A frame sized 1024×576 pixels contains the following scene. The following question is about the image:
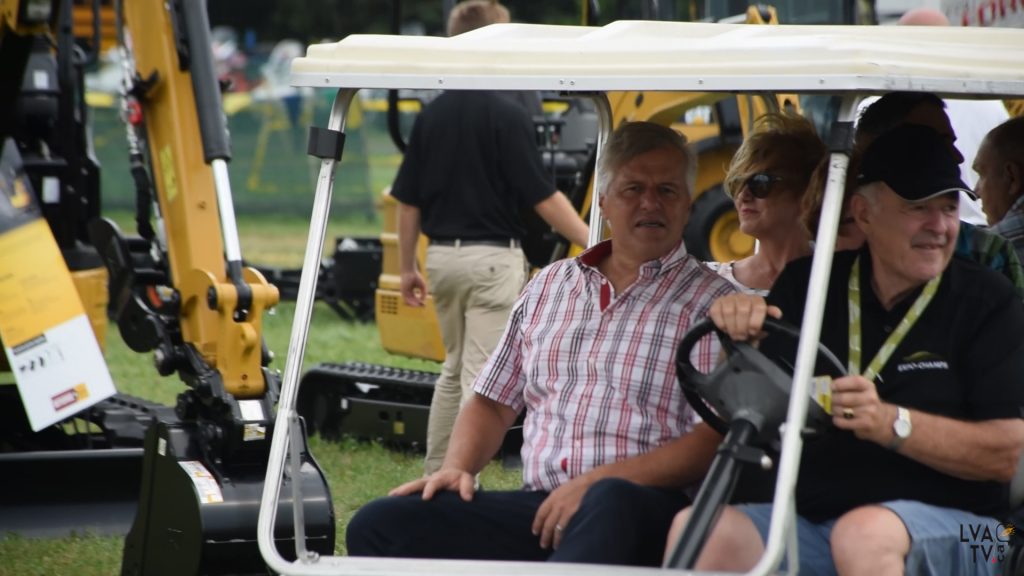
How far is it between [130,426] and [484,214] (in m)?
1.89

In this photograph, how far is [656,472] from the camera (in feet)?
12.5

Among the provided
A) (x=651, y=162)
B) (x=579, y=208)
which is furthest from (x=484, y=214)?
(x=651, y=162)

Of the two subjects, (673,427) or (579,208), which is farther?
(579,208)

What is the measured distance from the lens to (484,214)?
698 cm

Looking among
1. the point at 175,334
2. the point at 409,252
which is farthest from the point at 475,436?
the point at 409,252

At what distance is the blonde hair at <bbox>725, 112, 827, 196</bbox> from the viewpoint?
14.2ft

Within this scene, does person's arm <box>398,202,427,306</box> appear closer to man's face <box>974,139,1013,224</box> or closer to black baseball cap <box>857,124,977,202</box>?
man's face <box>974,139,1013,224</box>

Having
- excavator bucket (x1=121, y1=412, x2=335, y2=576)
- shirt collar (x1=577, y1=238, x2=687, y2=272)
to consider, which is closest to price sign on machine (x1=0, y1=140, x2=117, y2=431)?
excavator bucket (x1=121, y1=412, x2=335, y2=576)

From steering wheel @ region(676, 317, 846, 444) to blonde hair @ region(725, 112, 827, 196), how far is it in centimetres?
89

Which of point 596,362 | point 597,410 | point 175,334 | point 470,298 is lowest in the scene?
point 470,298

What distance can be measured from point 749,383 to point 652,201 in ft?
2.91

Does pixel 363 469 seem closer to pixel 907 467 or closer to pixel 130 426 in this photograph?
pixel 130 426

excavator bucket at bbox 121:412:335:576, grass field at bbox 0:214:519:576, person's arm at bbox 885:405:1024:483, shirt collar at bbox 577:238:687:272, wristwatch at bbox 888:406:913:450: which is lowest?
grass field at bbox 0:214:519:576

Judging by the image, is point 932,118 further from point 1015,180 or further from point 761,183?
point 1015,180
